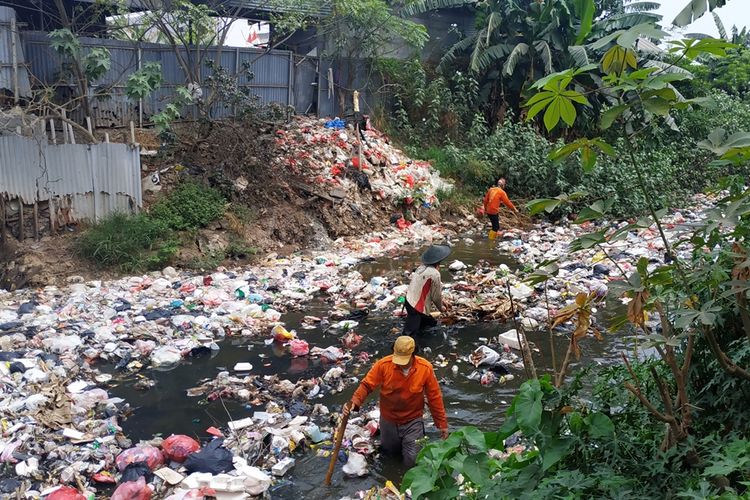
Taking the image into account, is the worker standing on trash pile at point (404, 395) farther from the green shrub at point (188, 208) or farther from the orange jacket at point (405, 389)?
the green shrub at point (188, 208)

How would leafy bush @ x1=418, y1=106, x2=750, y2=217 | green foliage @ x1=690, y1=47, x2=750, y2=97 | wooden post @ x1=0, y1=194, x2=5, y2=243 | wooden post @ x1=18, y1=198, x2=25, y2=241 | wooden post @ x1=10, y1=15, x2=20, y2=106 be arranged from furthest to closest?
green foliage @ x1=690, y1=47, x2=750, y2=97, leafy bush @ x1=418, y1=106, x2=750, y2=217, wooden post @ x1=10, y1=15, x2=20, y2=106, wooden post @ x1=18, y1=198, x2=25, y2=241, wooden post @ x1=0, y1=194, x2=5, y2=243

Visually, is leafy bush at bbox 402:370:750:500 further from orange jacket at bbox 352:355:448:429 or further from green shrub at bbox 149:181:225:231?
green shrub at bbox 149:181:225:231

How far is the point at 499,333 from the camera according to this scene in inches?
304

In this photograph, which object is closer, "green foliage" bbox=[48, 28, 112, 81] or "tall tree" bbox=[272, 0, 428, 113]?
"green foliage" bbox=[48, 28, 112, 81]

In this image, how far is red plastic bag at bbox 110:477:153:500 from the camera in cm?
438

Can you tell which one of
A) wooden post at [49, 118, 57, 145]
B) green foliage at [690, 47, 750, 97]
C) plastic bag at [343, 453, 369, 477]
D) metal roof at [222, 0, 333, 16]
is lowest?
plastic bag at [343, 453, 369, 477]


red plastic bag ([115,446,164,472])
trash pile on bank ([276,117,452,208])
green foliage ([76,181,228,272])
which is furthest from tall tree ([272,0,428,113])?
red plastic bag ([115,446,164,472])

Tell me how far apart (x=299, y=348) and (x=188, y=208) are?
4.94m

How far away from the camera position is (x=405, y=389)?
4.79m

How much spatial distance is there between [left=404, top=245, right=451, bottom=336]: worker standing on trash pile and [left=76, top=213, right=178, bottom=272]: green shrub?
4.74 m

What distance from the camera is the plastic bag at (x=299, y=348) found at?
722 cm

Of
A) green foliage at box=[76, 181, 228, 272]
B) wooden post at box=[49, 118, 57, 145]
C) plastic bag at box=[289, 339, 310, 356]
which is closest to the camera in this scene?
plastic bag at box=[289, 339, 310, 356]

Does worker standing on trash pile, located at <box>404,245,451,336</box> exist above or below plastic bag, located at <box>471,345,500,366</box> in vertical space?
above

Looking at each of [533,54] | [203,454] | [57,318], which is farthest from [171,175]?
[533,54]
